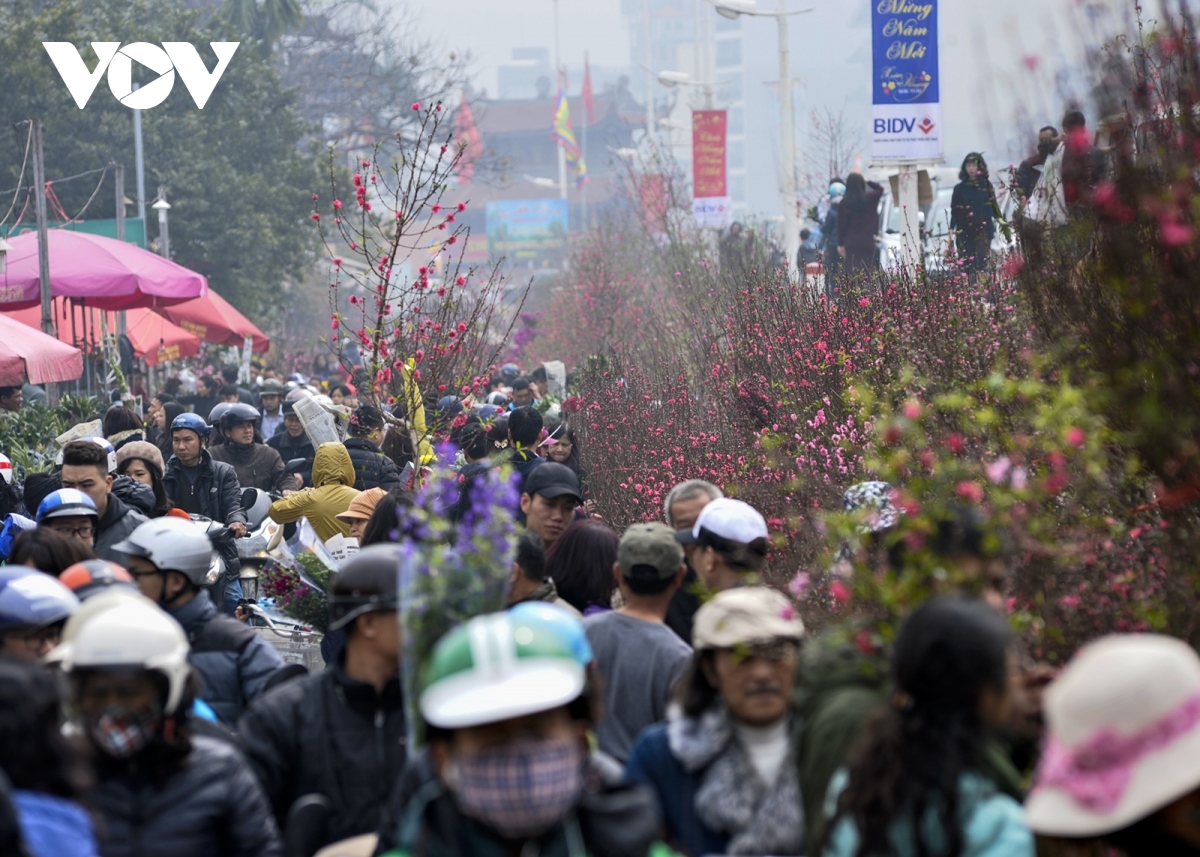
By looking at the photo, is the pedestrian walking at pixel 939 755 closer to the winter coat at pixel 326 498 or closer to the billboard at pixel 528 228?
the winter coat at pixel 326 498

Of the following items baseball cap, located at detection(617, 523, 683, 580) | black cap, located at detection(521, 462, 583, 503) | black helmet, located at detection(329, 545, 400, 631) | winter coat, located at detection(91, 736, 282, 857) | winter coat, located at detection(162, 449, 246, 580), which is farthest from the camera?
winter coat, located at detection(162, 449, 246, 580)

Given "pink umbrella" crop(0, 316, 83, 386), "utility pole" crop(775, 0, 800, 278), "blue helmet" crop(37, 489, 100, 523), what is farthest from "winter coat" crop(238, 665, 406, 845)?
"utility pole" crop(775, 0, 800, 278)

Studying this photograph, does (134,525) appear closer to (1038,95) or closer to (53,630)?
(53,630)

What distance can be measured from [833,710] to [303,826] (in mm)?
1293

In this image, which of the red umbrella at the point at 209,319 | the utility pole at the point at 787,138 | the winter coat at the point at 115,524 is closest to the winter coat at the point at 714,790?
the winter coat at the point at 115,524

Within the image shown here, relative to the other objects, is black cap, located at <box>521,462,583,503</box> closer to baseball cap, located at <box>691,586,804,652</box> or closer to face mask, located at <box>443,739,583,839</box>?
baseball cap, located at <box>691,586,804,652</box>

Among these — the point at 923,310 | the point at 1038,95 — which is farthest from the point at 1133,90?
the point at 923,310

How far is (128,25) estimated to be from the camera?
127ft

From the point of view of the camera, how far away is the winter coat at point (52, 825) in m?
3.19

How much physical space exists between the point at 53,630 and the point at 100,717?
1145 millimetres

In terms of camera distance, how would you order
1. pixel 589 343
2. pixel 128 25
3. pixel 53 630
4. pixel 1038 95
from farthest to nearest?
pixel 128 25, pixel 589 343, pixel 1038 95, pixel 53 630

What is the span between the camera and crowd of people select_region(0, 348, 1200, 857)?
2.82 m

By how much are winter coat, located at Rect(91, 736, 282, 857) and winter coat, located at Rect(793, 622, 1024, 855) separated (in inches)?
49.0

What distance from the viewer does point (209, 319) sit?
976 inches
